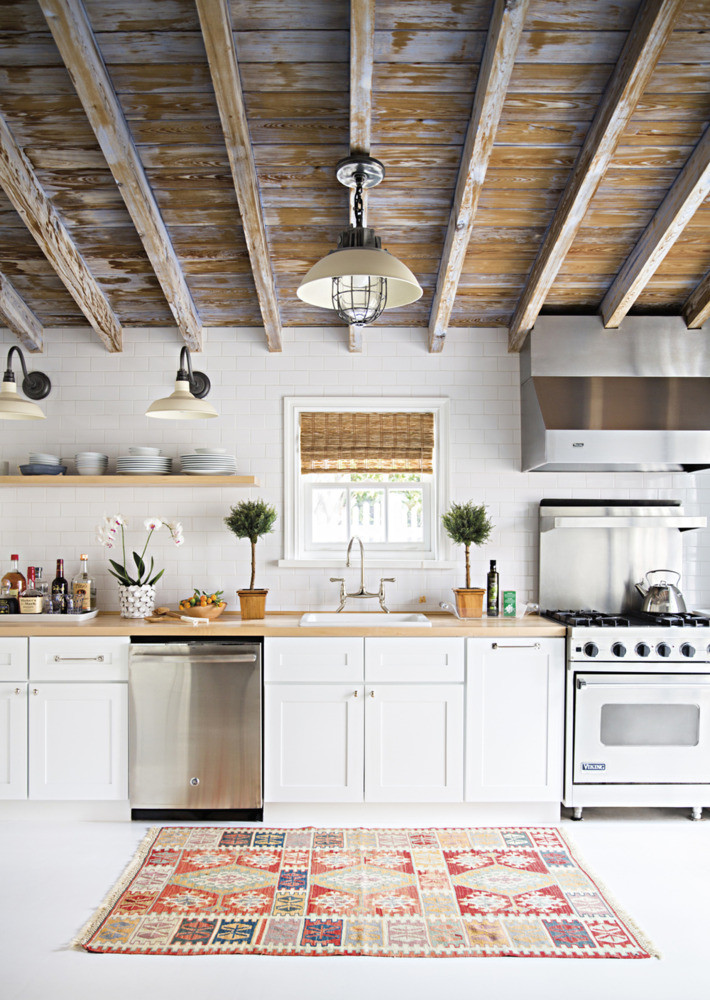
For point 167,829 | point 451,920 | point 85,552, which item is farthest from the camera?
point 85,552

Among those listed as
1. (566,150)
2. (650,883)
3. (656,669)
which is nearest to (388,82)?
(566,150)

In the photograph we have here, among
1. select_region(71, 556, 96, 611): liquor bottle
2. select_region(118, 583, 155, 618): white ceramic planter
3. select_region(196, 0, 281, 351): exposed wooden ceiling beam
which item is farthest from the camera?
select_region(71, 556, 96, 611): liquor bottle

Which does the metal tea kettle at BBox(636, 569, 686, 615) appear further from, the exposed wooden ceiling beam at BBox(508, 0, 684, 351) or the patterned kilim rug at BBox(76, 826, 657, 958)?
the exposed wooden ceiling beam at BBox(508, 0, 684, 351)

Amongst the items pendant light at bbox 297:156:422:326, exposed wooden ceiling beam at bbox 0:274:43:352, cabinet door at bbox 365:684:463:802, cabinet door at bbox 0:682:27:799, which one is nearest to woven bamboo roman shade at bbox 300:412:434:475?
cabinet door at bbox 365:684:463:802

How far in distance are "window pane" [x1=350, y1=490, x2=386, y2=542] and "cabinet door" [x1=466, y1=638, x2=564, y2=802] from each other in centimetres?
113

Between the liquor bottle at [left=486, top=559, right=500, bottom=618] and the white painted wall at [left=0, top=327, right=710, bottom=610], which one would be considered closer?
the liquor bottle at [left=486, top=559, right=500, bottom=618]

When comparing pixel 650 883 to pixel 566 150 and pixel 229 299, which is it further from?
pixel 229 299

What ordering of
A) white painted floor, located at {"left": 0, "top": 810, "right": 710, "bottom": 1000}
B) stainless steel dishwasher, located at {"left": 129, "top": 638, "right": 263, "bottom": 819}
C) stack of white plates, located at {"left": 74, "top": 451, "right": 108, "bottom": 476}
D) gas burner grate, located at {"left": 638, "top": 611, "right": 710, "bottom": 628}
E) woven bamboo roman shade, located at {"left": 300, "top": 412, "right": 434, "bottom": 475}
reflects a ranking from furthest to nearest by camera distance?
woven bamboo roman shade, located at {"left": 300, "top": 412, "right": 434, "bottom": 475} → stack of white plates, located at {"left": 74, "top": 451, "right": 108, "bottom": 476} → gas burner grate, located at {"left": 638, "top": 611, "right": 710, "bottom": 628} → stainless steel dishwasher, located at {"left": 129, "top": 638, "right": 263, "bottom": 819} → white painted floor, located at {"left": 0, "top": 810, "right": 710, "bottom": 1000}

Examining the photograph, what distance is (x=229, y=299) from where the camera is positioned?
4.56m

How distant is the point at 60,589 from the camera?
447cm

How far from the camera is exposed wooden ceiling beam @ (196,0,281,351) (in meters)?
2.72

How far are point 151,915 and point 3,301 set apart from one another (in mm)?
3334

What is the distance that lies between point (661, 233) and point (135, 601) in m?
3.43

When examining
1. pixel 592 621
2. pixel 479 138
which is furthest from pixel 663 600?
pixel 479 138
